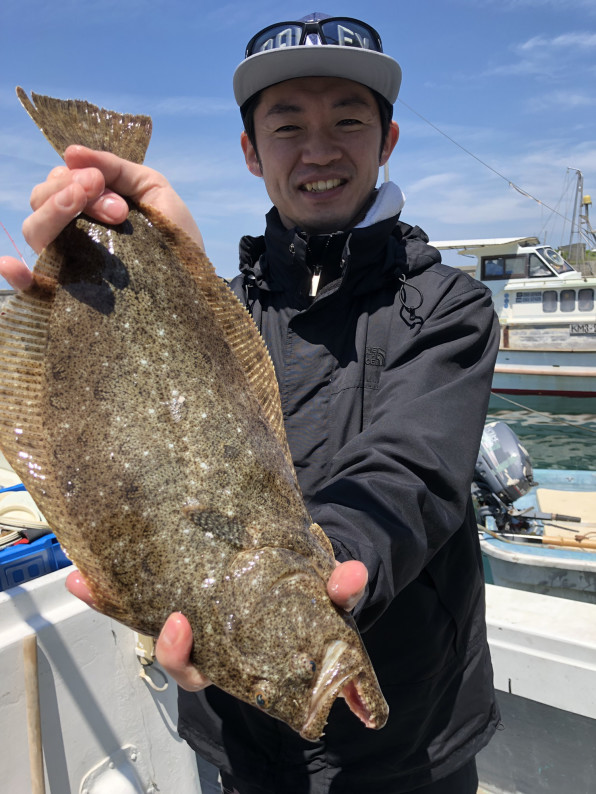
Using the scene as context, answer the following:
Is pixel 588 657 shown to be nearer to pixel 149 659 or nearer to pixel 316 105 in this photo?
pixel 149 659

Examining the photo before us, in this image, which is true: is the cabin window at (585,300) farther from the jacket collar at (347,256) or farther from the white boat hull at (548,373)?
the jacket collar at (347,256)

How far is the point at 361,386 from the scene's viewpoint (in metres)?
2.21

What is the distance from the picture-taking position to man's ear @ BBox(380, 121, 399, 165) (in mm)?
2652

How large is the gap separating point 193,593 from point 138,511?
0.27 metres

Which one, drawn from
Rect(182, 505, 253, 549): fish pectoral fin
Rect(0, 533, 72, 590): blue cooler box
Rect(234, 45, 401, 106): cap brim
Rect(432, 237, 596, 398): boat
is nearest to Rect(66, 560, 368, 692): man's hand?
Rect(182, 505, 253, 549): fish pectoral fin

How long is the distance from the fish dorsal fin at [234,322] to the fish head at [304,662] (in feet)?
1.58

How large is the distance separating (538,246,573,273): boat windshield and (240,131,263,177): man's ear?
23215 millimetres

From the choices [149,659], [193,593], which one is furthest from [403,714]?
[149,659]

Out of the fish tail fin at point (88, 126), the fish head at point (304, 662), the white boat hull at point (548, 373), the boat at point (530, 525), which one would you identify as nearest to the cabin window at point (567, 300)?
the white boat hull at point (548, 373)

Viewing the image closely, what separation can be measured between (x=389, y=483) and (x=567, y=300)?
914 inches

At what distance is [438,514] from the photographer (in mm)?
1784

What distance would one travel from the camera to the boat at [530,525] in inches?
275

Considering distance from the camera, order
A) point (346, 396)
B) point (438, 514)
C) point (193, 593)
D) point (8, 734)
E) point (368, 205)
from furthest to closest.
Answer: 1. point (8, 734)
2. point (368, 205)
3. point (346, 396)
4. point (438, 514)
5. point (193, 593)

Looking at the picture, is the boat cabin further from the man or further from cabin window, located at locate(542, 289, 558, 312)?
the man
